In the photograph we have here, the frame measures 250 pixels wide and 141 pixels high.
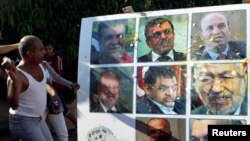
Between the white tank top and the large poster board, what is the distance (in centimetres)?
29

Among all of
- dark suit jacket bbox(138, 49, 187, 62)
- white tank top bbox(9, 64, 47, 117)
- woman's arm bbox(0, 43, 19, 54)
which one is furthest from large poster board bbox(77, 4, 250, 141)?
woman's arm bbox(0, 43, 19, 54)

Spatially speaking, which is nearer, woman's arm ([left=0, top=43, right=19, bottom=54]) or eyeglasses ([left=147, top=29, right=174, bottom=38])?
eyeglasses ([left=147, top=29, right=174, bottom=38])

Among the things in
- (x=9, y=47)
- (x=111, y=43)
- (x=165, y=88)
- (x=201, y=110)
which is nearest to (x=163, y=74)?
(x=165, y=88)

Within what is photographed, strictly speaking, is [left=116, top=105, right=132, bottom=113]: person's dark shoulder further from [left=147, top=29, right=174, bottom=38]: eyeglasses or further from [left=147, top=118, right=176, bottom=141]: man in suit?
[left=147, top=29, right=174, bottom=38]: eyeglasses

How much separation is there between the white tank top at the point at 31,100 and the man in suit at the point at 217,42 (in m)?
1.16

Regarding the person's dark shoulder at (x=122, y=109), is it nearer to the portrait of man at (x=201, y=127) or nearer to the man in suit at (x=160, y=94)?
the man in suit at (x=160, y=94)

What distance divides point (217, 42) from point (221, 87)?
0.30 meters

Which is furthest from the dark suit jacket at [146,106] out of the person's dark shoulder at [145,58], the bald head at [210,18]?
the bald head at [210,18]

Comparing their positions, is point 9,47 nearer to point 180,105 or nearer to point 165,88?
point 165,88

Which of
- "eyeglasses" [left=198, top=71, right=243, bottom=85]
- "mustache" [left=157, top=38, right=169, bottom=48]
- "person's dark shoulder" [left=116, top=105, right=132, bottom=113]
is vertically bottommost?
"person's dark shoulder" [left=116, top=105, right=132, bottom=113]

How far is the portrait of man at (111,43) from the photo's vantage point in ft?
11.9

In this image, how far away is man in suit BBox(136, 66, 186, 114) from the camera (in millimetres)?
3432

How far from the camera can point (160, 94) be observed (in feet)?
11.5

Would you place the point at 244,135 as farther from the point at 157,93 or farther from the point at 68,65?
the point at 68,65
